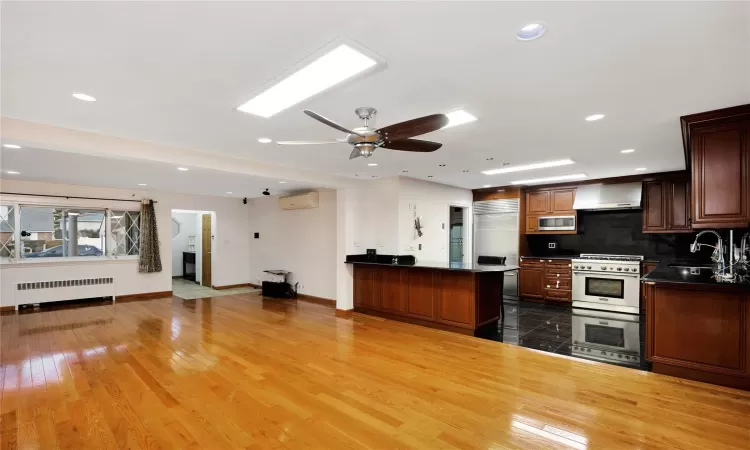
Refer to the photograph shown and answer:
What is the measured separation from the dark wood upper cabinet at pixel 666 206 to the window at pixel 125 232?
10.1 m

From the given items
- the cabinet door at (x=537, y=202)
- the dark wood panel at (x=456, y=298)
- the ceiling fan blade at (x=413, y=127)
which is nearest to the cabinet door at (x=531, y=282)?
the cabinet door at (x=537, y=202)

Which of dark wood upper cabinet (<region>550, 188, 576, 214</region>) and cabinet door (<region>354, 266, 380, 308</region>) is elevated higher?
dark wood upper cabinet (<region>550, 188, 576, 214</region>)

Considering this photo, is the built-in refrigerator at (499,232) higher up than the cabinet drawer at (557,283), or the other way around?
the built-in refrigerator at (499,232)

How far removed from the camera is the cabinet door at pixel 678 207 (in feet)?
18.7

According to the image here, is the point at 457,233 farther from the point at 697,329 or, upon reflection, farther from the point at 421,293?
the point at 697,329

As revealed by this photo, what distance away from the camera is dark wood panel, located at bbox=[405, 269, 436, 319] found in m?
5.19

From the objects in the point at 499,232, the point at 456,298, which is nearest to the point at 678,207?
the point at 499,232

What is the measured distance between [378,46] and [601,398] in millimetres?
3185

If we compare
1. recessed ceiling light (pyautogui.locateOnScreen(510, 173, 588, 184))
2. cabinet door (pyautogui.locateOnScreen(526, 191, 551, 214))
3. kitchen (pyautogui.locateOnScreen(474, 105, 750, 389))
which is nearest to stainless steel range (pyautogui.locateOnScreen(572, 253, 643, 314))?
kitchen (pyautogui.locateOnScreen(474, 105, 750, 389))

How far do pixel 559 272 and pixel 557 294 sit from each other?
0.42 meters

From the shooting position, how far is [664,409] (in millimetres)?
2693

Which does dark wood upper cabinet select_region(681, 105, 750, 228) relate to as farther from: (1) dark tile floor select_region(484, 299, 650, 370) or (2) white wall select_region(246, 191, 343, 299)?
(2) white wall select_region(246, 191, 343, 299)

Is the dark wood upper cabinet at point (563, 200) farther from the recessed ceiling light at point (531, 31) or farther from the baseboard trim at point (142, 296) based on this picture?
the baseboard trim at point (142, 296)

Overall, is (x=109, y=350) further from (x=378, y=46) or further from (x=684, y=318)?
(x=684, y=318)
